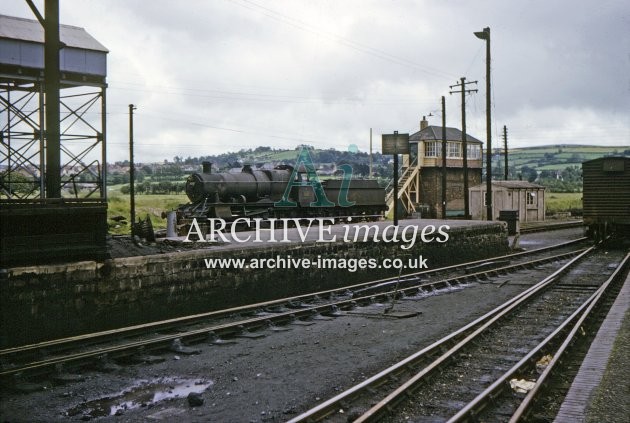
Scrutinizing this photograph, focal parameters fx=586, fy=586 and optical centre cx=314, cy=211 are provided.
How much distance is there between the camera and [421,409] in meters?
6.31

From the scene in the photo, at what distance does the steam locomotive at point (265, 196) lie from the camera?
23.3 metres

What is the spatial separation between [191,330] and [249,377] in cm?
277

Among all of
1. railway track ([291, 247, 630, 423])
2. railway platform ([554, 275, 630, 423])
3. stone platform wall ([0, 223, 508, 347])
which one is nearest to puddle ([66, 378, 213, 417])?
railway track ([291, 247, 630, 423])

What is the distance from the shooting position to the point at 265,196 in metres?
25.6

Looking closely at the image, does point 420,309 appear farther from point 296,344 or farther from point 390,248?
point 390,248

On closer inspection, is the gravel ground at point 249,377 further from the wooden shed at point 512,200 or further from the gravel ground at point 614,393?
the wooden shed at point 512,200

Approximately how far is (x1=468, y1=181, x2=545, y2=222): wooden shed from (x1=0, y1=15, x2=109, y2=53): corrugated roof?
26782mm

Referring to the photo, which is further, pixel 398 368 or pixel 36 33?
pixel 36 33

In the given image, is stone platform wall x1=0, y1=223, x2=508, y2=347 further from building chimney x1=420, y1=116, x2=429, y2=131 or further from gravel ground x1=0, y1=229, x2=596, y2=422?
building chimney x1=420, y1=116, x2=429, y2=131

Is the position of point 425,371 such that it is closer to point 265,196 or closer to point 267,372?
point 267,372

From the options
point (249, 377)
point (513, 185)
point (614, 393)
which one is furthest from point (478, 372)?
point (513, 185)

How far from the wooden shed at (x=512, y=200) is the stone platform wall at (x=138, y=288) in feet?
80.9

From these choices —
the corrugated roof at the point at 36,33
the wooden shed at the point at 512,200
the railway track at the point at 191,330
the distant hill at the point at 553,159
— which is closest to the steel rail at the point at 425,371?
the railway track at the point at 191,330

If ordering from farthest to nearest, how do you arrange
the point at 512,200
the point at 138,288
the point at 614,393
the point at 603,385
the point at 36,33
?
the point at 512,200, the point at 36,33, the point at 138,288, the point at 603,385, the point at 614,393
